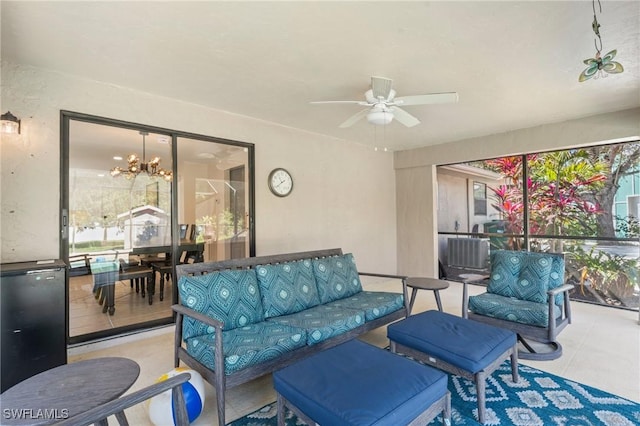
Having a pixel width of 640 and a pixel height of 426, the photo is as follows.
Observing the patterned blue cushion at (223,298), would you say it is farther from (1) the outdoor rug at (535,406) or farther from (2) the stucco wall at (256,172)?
(2) the stucco wall at (256,172)

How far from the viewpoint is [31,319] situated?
2334 millimetres

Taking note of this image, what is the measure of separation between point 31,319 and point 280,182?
305 centimetres

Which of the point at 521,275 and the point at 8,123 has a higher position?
the point at 8,123

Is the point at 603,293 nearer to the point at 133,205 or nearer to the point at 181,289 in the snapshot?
the point at 181,289

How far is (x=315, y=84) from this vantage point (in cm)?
316

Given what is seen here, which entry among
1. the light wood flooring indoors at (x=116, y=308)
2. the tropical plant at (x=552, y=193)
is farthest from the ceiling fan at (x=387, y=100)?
the tropical plant at (x=552, y=193)

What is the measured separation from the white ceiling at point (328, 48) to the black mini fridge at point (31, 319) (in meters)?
1.84

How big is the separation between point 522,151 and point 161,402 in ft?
18.3

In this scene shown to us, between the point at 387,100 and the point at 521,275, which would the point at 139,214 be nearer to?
the point at 387,100

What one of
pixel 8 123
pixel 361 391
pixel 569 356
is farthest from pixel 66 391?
pixel 569 356

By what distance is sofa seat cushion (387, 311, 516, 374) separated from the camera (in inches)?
78.2

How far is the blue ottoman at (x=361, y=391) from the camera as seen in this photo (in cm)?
142

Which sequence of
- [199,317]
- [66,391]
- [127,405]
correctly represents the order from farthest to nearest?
[199,317] < [66,391] < [127,405]

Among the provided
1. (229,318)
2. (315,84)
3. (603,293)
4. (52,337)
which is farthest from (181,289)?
(603,293)
